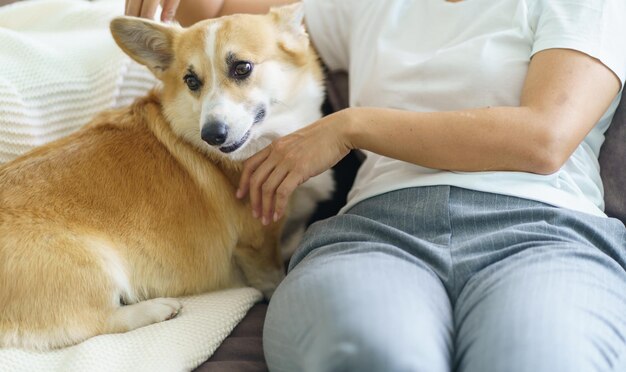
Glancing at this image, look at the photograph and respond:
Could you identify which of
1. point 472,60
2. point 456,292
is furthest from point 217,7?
point 456,292

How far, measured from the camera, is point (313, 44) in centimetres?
146

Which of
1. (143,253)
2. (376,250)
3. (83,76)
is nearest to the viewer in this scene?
(376,250)

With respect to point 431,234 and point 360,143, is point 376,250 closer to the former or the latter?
point 431,234

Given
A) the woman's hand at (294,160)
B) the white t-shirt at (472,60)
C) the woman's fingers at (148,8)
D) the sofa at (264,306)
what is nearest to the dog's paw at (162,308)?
the sofa at (264,306)

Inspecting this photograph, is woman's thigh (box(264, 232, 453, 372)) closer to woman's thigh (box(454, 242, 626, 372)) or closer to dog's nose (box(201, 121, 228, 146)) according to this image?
woman's thigh (box(454, 242, 626, 372))

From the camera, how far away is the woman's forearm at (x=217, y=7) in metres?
1.45

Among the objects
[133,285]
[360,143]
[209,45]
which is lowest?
[133,285]

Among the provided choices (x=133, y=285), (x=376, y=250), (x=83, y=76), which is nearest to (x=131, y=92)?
(x=83, y=76)

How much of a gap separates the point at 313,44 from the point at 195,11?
301 millimetres

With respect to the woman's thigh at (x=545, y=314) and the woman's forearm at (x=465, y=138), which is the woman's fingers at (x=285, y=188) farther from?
the woman's thigh at (x=545, y=314)

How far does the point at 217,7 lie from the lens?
146 centimetres

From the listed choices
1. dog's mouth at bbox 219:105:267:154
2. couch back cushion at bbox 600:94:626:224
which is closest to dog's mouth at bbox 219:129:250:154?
dog's mouth at bbox 219:105:267:154

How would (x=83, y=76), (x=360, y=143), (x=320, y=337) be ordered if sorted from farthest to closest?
(x=83, y=76)
(x=360, y=143)
(x=320, y=337)

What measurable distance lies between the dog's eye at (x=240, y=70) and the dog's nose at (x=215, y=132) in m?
0.14
